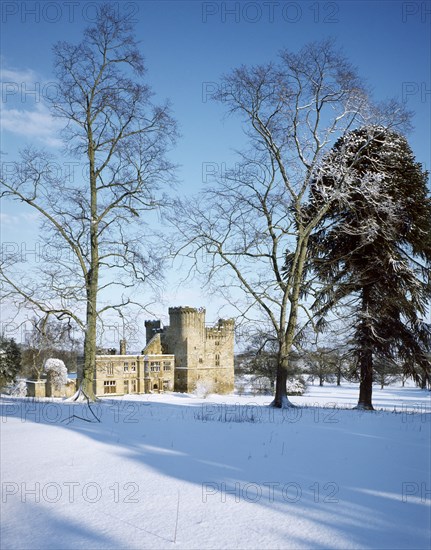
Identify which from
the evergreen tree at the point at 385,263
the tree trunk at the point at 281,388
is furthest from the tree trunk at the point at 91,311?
the evergreen tree at the point at 385,263

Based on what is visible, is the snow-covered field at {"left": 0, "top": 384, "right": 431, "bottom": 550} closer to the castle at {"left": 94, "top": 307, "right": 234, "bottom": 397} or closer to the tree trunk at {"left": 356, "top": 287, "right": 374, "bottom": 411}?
the tree trunk at {"left": 356, "top": 287, "right": 374, "bottom": 411}

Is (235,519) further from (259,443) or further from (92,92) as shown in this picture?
(92,92)

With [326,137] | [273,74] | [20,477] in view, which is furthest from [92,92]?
[20,477]

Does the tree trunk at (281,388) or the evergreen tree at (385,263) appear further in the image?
the evergreen tree at (385,263)

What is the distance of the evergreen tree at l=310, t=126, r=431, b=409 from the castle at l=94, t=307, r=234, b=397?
35.8 m

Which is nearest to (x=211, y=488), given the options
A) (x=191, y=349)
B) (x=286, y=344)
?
(x=286, y=344)

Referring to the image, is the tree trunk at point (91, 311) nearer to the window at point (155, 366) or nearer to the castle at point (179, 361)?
the castle at point (179, 361)

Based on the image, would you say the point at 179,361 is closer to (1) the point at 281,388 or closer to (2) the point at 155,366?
(2) the point at 155,366

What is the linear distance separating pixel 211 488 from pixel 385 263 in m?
12.7

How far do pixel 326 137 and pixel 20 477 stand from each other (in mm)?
12177

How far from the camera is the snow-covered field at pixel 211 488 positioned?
3359 millimetres

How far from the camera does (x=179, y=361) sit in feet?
182

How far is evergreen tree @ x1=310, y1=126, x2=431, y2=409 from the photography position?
15.0 m

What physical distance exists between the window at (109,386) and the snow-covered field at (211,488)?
4306 cm
